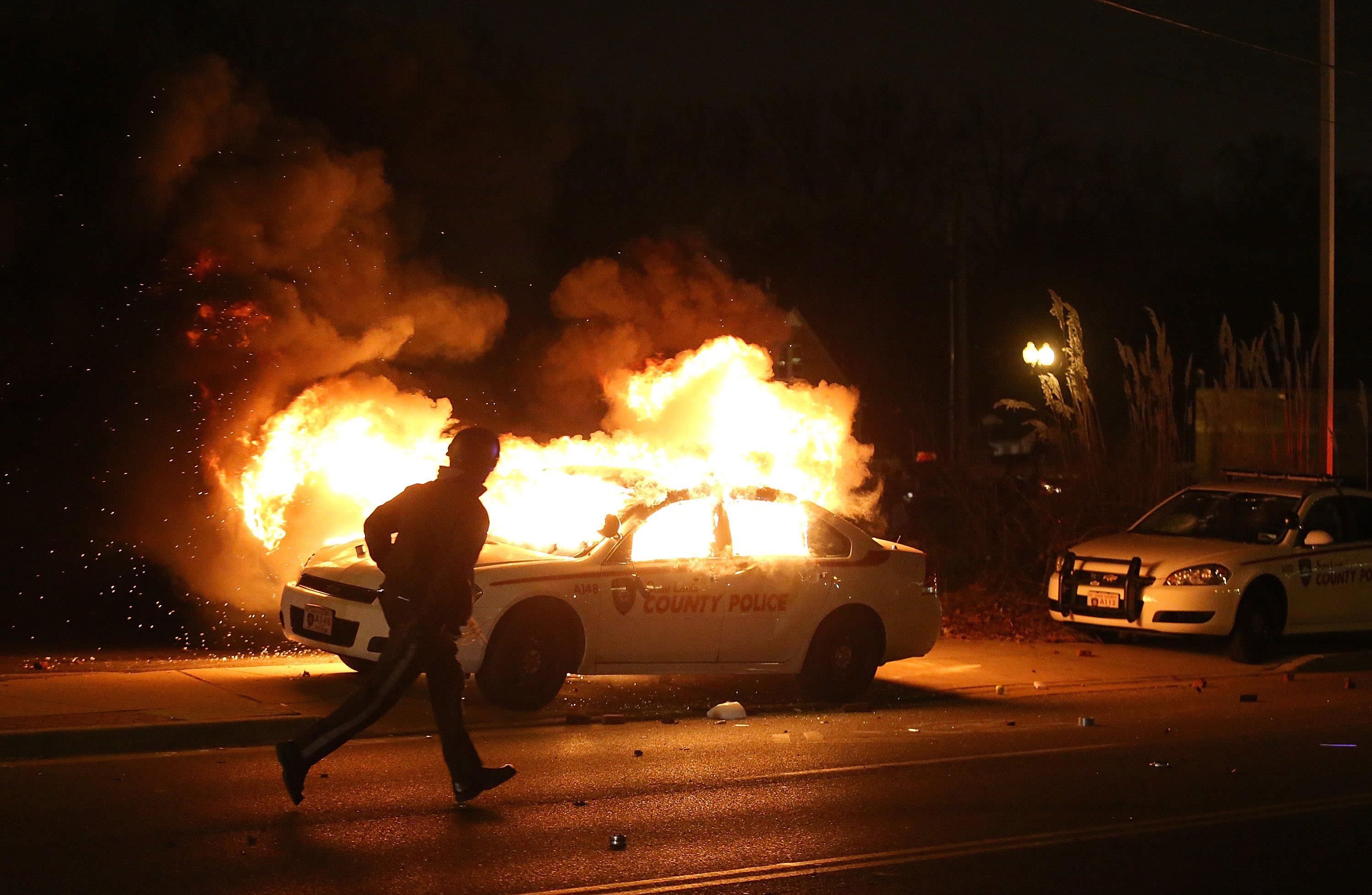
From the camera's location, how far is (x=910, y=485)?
20438mm

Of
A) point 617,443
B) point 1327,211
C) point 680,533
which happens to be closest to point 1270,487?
point 1327,211

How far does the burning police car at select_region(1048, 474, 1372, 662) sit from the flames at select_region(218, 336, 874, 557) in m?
2.26

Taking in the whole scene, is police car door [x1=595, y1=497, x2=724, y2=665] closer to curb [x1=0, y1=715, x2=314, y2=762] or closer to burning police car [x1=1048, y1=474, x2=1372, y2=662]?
curb [x1=0, y1=715, x2=314, y2=762]

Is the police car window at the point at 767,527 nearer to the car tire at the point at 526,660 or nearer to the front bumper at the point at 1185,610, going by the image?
the car tire at the point at 526,660

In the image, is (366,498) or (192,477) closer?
(366,498)

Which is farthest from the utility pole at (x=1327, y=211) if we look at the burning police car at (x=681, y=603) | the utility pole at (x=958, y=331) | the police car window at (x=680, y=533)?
the police car window at (x=680, y=533)

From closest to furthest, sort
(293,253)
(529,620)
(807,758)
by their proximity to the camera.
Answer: (807,758), (529,620), (293,253)

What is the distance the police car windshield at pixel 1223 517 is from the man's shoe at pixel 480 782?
8.80 metres

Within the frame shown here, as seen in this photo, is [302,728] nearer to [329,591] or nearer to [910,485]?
[329,591]

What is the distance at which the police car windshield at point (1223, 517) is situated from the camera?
13789 millimetres

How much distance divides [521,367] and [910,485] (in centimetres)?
547

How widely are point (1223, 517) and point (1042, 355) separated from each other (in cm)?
599

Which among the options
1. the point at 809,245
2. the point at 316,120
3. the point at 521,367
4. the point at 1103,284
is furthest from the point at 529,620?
the point at 1103,284

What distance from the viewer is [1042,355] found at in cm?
1997
